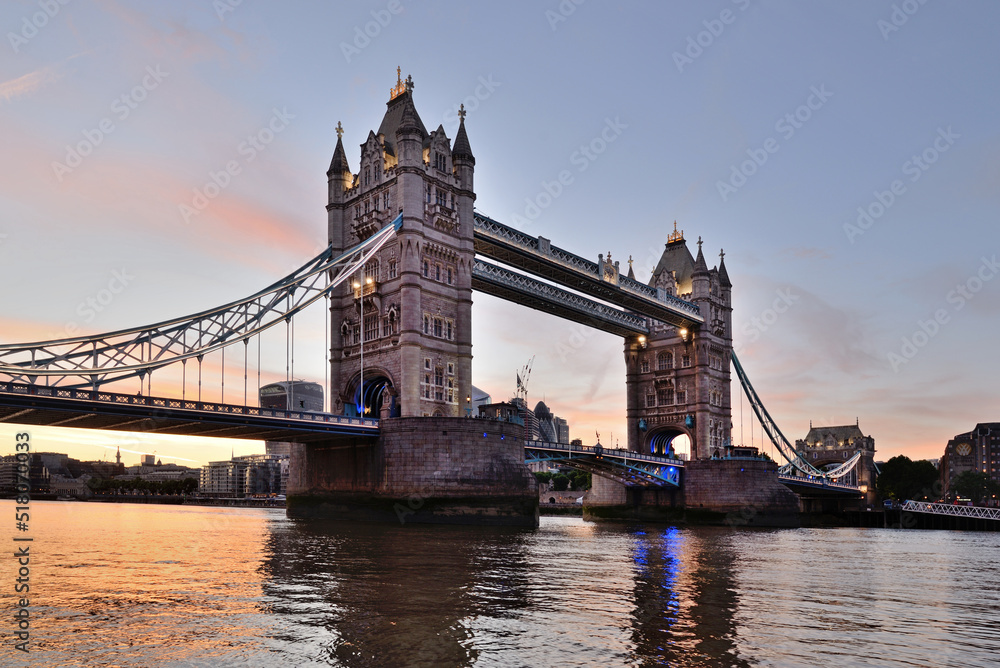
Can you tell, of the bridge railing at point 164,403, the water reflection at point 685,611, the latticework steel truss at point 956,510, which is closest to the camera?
the water reflection at point 685,611

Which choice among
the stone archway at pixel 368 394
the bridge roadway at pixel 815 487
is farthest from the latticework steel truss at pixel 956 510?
the stone archway at pixel 368 394

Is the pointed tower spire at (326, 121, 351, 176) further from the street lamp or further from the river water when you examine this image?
the river water

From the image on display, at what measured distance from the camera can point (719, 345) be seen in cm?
10550

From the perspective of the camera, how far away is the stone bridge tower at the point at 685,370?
10062 centimetres

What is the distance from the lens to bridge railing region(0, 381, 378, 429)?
1807 inches

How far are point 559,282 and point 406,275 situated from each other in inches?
1014

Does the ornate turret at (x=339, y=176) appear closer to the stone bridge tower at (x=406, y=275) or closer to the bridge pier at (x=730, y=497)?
the stone bridge tower at (x=406, y=275)

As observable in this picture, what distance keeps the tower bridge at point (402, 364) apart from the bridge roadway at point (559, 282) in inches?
9.0

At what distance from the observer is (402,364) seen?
2501 inches

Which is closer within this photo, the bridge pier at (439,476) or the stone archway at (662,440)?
the bridge pier at (439,476)

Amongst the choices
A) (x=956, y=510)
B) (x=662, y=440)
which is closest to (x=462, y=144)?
(x=662, y=440)

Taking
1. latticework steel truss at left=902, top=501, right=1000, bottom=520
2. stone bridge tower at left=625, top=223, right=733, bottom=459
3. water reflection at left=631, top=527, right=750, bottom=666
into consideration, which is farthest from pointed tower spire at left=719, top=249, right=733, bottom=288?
water reflection at left=631, top=527, right=750, bottom=666

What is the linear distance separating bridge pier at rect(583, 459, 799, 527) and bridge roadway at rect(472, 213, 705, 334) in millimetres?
18714

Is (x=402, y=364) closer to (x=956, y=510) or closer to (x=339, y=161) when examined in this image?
(x=339, y=161)
